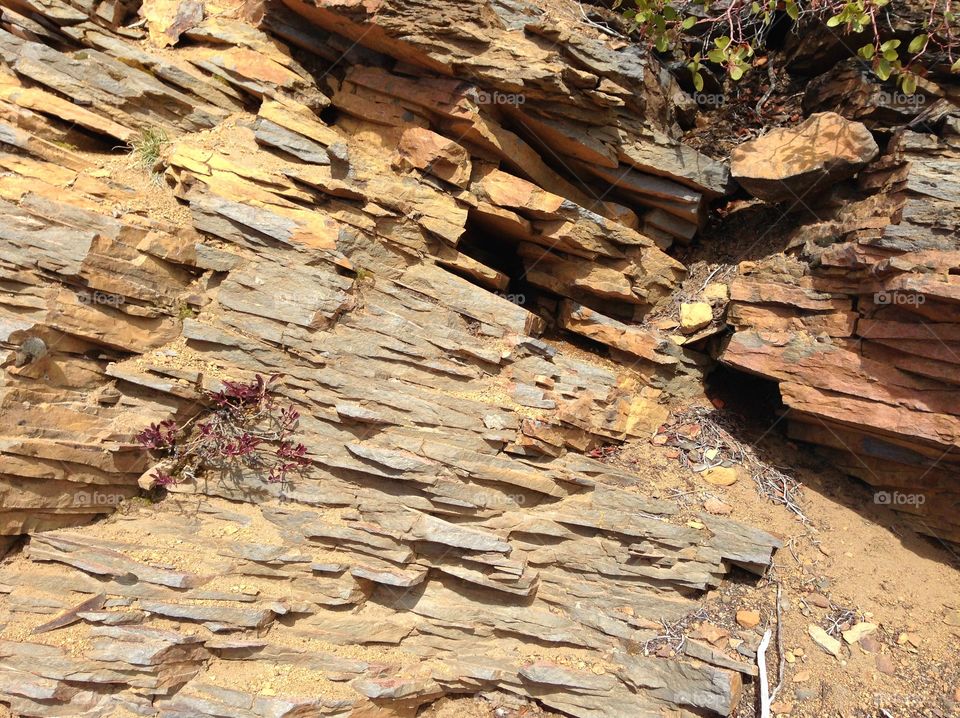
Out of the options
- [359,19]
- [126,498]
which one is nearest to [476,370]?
[126,498]

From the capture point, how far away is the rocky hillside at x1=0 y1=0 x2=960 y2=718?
5.41 m

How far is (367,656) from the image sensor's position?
5.57 m

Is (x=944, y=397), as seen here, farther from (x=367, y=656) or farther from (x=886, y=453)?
(x=367, y=656)

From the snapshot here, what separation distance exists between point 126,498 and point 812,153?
358 inches

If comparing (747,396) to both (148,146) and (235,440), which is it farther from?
(148,146)

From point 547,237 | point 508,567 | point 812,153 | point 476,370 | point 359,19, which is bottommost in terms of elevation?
point 508,567
